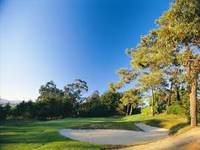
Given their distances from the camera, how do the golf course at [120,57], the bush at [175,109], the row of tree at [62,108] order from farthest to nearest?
the row of tree at [62,108]
the bush at [175,109]
the golf course at [120,57]

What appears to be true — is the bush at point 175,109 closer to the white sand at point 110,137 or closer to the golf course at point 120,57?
the golf course at point 120,57

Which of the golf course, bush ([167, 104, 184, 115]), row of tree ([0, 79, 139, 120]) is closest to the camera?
the golf course

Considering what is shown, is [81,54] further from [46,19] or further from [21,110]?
[21,110]

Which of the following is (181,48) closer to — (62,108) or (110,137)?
(110,137)

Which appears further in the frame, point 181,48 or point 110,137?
point 181,48

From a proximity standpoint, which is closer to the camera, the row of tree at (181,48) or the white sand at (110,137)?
the white sand at (110,137)

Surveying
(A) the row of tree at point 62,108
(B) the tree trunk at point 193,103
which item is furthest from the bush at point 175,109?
(B) the tree trunk at point 193,103

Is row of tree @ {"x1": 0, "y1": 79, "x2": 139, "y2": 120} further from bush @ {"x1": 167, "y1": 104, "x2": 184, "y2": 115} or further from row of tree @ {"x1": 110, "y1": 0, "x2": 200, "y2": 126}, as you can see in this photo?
row of tree @ {"x1": 110, "y1": 0, "x2": 200, "y2": 126}

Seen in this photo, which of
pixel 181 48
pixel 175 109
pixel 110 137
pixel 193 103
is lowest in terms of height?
pixel 110 137

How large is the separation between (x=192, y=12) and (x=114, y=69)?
28.4 meters

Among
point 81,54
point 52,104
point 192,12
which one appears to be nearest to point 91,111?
point 52,104

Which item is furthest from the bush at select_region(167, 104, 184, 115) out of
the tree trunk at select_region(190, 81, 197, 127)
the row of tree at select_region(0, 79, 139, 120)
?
the tree trunk at select_region(190, 81, 197, 127)

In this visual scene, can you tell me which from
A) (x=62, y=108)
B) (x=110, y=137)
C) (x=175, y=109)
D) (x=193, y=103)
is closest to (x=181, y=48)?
(x=193, y=103)

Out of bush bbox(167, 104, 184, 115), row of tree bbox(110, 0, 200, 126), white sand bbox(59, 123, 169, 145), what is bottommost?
white sand bbox(59, 123, 169, 145)
